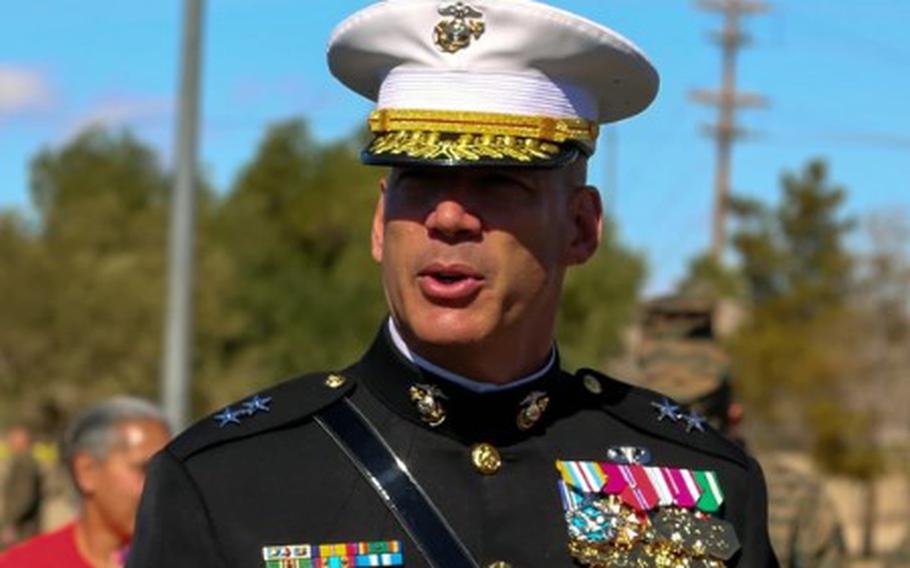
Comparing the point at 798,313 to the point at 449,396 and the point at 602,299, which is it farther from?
the point at 449,396

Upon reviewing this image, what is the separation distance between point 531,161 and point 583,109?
249 millimetres

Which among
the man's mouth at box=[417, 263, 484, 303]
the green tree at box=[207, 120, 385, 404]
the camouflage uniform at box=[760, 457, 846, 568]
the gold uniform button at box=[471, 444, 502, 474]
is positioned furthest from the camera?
the green tree at box=[207, 120, 385, 404]

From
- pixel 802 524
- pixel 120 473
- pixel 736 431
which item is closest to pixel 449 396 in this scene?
pixel 120 473

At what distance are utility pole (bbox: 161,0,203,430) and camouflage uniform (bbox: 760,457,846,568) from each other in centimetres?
787

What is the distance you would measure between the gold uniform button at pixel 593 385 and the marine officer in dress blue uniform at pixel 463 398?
6 centimetres

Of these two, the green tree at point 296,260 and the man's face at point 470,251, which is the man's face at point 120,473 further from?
the green tree at point 296,260

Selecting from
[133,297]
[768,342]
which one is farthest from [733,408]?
[133,297]

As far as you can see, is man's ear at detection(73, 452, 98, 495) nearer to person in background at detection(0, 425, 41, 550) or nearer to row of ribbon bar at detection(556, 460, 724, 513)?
row of ribbon bar at detection(556, 460, 724, 513)

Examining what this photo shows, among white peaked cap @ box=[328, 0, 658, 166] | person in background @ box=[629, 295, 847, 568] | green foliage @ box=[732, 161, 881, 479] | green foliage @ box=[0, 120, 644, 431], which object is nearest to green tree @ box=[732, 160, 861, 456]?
green foliage @ box=[732, 161, 881, 479]

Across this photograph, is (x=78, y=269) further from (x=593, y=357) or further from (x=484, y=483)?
(x=484, y=483)

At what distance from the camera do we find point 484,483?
3.46 meters

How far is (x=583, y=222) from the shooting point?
3.50 m

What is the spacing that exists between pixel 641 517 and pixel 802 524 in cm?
391

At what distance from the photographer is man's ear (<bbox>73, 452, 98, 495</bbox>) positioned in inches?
245
